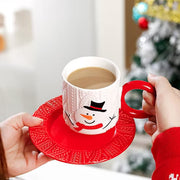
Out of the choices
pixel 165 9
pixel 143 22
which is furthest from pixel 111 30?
pixel 165 9

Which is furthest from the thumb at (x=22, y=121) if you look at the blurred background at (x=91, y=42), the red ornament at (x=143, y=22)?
the red ornament at (x=143, y=22)

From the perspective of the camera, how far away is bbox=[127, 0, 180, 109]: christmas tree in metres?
1.45

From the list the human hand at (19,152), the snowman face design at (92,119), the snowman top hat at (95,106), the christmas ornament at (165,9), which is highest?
the christmas ornament at (165,9)

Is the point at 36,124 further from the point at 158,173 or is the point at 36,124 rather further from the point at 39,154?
the point at 158,173

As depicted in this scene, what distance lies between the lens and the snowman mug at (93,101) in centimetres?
68

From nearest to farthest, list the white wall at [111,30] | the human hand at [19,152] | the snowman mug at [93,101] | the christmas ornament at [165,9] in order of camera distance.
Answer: the snowman mug at [93,101] < the human hand at [19,152] < the christmas ornament at [165,9] < the white wall at [111,30]

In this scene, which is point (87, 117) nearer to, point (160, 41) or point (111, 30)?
point (160, 41)

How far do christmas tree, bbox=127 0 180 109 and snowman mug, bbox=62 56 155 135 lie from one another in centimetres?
74

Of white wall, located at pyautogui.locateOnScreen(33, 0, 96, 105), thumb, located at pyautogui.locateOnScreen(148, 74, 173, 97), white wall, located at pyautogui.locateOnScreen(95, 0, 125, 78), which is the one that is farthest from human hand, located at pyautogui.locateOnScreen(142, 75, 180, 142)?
white wall, located at pyautogui.locateOnScreen(95, 0, 125, 78)

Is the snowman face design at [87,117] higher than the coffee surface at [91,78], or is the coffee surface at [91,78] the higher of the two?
the coffee surface at [91,78]

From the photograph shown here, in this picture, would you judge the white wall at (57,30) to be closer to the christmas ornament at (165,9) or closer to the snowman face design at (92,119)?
the christmas ornament at (165,9)

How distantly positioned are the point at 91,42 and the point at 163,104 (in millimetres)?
1571

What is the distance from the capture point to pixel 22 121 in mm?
796

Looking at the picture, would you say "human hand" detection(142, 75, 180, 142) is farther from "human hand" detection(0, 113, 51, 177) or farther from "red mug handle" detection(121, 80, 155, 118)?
"human hand" detection(0, 113, 51, 177)
